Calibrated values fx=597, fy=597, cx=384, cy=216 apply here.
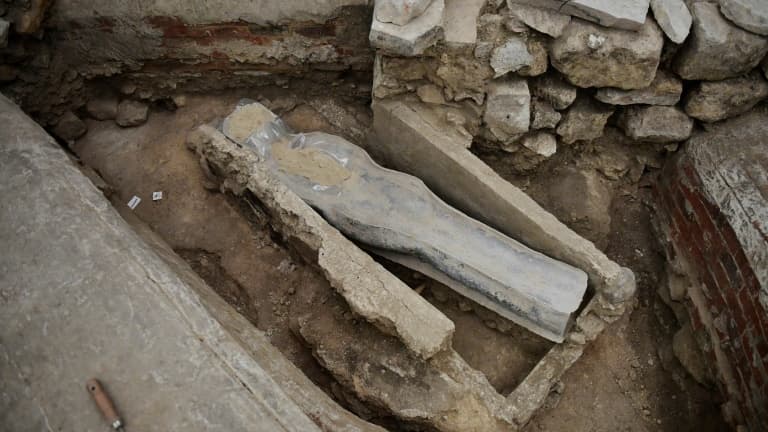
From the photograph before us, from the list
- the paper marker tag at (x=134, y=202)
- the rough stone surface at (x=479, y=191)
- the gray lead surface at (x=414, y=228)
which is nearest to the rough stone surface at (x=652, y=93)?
the rough stone surface at (x=479, y=191)

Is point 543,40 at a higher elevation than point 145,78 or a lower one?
higher

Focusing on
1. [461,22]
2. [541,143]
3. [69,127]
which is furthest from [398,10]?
[69,127]

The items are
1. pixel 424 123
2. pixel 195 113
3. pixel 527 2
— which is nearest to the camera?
pixel 527 2

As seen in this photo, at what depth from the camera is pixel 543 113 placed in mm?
3420

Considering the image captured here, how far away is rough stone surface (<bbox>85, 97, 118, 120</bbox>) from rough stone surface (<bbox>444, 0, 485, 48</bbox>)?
2.29 metres

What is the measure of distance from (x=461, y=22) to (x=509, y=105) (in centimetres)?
53

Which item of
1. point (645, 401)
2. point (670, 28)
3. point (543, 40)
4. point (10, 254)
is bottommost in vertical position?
point (645, 401)

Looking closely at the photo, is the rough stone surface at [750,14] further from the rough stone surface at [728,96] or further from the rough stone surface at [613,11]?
the rough stone surface at [613,11]

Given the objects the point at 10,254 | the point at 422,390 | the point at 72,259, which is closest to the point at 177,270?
the point at 72,259

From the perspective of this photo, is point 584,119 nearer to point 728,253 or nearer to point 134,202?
point 728,253

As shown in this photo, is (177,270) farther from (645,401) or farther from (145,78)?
(645,401)

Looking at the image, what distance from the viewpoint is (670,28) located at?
311cm

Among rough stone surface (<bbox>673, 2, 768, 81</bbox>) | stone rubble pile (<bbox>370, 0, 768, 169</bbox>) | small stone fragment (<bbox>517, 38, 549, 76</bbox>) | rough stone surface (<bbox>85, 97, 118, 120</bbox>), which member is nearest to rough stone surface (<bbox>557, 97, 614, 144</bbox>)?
stone rubble pile (<bbox>370, 0, 768, 169</bbox>)

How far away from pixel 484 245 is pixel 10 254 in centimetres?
212
